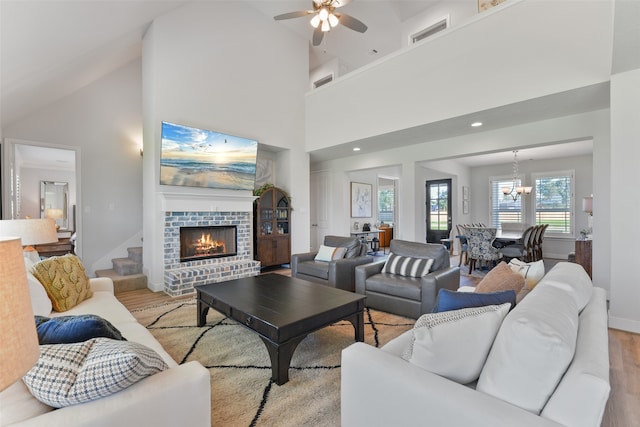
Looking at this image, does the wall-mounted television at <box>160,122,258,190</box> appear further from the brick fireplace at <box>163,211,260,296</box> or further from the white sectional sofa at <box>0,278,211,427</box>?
the white sectional sofa at <box>0,278,211,427</box>

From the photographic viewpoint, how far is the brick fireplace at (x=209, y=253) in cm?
445

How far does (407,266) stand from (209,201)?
3400 mm

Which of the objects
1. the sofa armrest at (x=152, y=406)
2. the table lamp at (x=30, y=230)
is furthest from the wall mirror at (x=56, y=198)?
the sofa armrest at (x=152, y=406)

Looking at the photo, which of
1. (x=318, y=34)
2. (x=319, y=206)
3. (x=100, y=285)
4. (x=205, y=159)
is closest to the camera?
(x=100, y=285)

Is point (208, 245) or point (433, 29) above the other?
point (433, 29)

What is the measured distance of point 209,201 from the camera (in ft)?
16.6

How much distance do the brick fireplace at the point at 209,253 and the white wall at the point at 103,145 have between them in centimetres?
166

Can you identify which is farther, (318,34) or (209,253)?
(209,253)

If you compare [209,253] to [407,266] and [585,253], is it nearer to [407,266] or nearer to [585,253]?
[407,266]

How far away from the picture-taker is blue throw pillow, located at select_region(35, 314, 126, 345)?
1.17m

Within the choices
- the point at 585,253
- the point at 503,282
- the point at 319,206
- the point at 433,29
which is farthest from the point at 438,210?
the point at 503,282

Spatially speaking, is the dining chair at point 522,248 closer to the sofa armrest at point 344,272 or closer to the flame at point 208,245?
the sofa armrest at point 344,272

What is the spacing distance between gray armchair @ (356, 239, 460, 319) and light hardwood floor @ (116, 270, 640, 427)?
1.38 meters

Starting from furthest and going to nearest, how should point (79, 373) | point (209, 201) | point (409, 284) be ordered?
point (209, 201)
point (409, 284)
point (79, 373)
